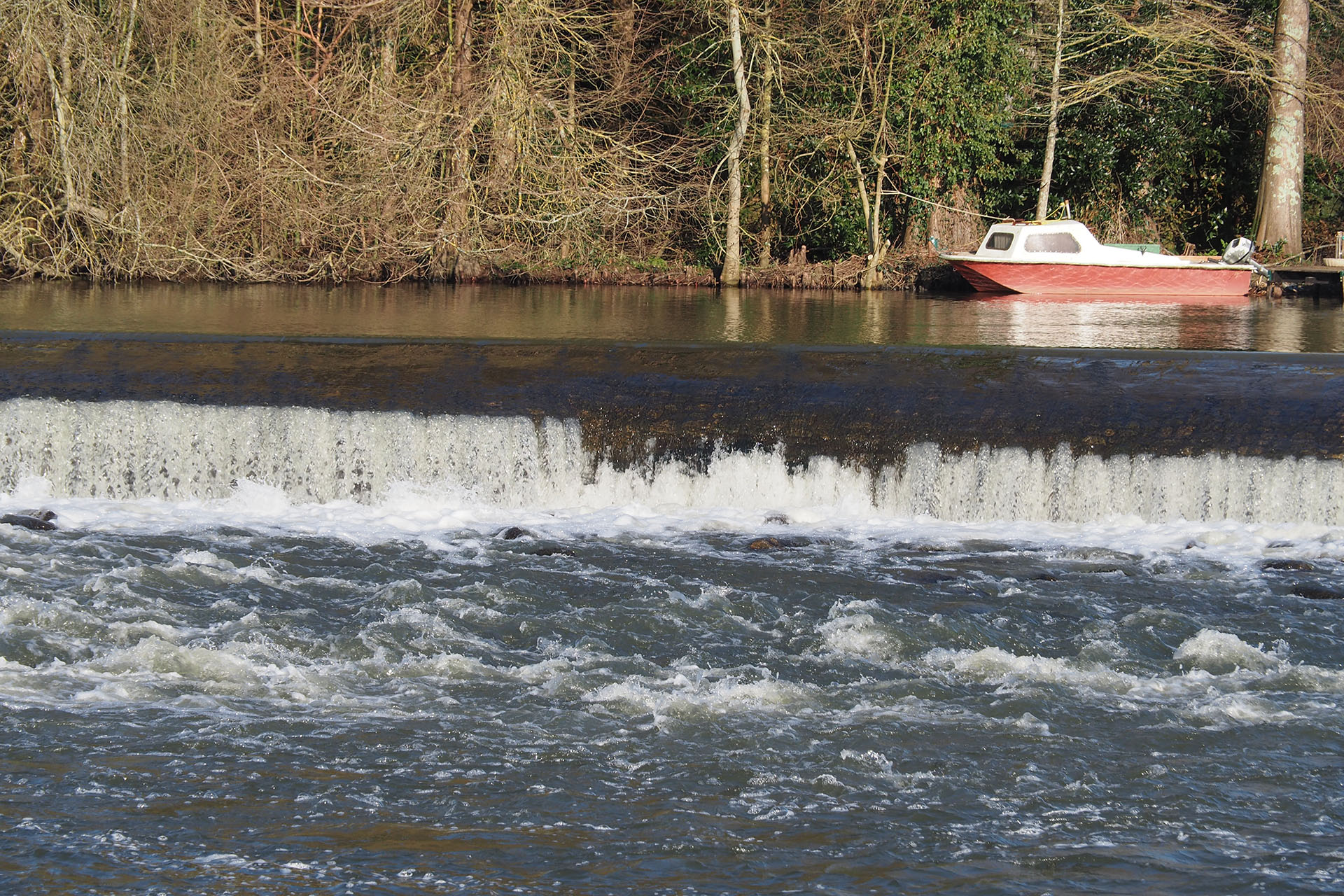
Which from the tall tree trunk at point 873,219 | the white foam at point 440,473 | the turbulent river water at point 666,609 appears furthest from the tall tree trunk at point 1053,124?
the white foam at point 440,473

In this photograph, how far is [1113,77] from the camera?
2220 cm

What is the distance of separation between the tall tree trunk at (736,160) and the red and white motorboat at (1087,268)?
348 cm

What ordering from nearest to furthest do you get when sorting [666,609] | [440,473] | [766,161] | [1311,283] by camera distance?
1. [666,609]
2. [440,473]
3. [1311,283]
4. [766,161]

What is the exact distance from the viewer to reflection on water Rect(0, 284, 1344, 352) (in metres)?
13.4

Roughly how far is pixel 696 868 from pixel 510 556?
4218 mm

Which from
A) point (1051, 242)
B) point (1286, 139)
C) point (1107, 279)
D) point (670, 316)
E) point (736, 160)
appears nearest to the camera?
point (670, 316)

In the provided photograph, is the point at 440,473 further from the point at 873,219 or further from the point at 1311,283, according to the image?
the point at 1311,283

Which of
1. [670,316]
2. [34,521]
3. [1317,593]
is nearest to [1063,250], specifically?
[670,316]

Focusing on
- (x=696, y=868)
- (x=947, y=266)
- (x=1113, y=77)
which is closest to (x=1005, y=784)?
→ (x=696, y=868)

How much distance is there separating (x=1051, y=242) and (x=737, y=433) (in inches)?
470

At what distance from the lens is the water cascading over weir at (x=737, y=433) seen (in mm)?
9695

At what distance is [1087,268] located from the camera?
20438 mm

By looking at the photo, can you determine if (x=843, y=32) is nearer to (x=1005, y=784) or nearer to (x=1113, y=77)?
(x=1113, y=77)

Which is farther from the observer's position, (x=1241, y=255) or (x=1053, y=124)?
(x=1053, y=124)
